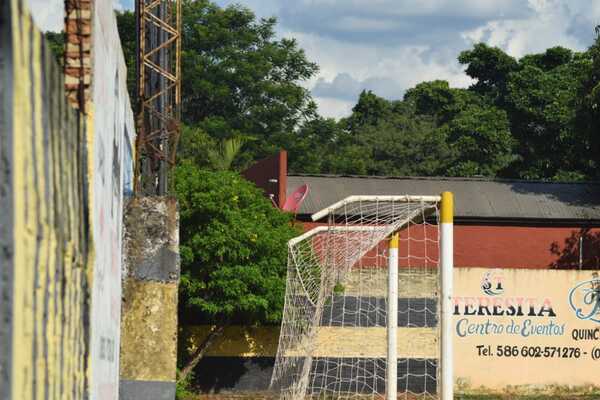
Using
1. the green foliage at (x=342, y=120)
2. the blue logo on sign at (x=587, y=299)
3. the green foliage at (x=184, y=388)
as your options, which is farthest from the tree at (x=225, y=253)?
the green foliage at (x=342, y=120)

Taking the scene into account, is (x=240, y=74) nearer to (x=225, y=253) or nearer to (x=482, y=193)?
(x=482, y=193)

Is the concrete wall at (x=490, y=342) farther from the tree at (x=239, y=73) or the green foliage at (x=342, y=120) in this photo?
the tree at (x=239, y=73)

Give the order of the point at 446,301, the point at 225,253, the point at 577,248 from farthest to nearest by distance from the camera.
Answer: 1. the point at 577,248
2. the point at 225,253
3. the point at 446,301

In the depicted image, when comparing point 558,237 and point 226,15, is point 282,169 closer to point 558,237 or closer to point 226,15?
point 558,237

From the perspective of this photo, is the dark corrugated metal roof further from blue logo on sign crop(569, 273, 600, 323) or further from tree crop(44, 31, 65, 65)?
tree crop(44, 31, 65, 65)

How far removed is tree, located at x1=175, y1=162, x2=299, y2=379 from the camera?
2162 cm

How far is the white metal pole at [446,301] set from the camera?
12.5 meters

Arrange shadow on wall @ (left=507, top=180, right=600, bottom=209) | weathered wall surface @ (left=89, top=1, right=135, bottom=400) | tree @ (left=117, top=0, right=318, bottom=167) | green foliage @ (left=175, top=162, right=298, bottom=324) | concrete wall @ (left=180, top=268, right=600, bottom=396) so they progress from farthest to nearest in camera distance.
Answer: tree @ (left=117, top=0, right=318, bottom=167) < shadow on wall @ (left=507, top=180, right=600, bottom=209) < concrete wall @ (left=180, top=268, right=600, bottom=396) < green foliage @ (left=175, top=162, right=298, bottom=324) < weathered wall surface @ (left=89, top=1, right=135, bottom=400)

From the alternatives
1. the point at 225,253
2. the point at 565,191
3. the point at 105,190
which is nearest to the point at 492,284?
the point at 225,253

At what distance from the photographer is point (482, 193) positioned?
33469 millimetres

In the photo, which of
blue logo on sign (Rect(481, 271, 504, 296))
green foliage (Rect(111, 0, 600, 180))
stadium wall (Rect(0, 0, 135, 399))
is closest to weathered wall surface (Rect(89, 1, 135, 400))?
stadium wall (Rect(0, 0, 135, 399))

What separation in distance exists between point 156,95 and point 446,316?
512cm

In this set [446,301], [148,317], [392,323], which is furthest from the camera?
[392,323]

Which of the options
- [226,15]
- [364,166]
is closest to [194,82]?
[226,15]
